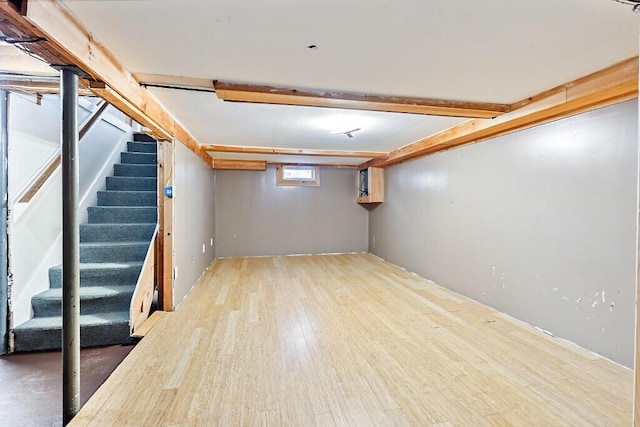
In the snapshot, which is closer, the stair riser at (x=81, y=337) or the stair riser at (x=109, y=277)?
the stair riser at (x=81, y=337)

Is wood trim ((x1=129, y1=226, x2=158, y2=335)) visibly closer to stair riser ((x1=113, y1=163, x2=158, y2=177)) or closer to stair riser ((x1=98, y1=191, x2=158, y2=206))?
stair riser ((x1=98, y1=191, x2=158, y2=206))

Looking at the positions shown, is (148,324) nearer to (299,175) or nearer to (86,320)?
(86,320)

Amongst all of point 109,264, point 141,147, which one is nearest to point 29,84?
point 109,264

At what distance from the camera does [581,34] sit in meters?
1.42

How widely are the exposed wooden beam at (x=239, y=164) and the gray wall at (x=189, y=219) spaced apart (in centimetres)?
37

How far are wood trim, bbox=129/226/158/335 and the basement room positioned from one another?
1.3 inches

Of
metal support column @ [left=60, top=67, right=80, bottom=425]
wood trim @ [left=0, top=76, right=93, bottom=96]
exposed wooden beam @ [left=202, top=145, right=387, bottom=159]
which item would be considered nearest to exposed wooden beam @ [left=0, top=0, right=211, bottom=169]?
metal support column @ [left=60, top=67, right=80, bottom=425]

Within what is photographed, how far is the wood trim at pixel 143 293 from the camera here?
2.46 metres

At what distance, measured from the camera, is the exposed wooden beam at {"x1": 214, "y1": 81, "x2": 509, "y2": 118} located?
2059 mm

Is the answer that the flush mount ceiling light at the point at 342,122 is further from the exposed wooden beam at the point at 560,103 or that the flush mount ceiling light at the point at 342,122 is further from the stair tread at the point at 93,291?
the stair tread at the point at 93,291

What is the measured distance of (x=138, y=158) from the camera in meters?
4.14

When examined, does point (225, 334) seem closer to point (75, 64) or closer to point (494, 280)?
point (75, 64)

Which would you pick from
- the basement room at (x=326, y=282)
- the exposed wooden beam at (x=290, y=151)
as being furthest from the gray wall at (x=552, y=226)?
the exposed wooden beam at (x=290, y=151)

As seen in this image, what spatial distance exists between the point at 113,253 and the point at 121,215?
63 centimetres
